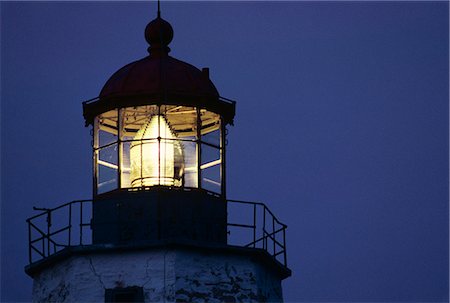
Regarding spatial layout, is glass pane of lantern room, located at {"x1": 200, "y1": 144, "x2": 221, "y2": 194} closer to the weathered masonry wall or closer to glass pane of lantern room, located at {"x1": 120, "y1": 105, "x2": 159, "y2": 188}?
glass pane of lantern room, located at {"x1": 120, "y1": 105, "x2": 159, "y2": 188}

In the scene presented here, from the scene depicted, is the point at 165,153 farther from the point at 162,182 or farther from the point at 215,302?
the point at 215,302

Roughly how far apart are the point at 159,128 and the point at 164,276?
2659 mm

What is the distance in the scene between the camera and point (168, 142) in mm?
31172

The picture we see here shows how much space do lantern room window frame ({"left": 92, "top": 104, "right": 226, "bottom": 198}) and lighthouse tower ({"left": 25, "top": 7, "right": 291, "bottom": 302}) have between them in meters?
0.02

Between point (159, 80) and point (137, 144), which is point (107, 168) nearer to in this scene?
point (137, 144)

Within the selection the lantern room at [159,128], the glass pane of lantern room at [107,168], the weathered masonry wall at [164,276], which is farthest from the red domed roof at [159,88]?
the weathered masonry wall at [164,276]

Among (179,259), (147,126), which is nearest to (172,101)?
(147,126)

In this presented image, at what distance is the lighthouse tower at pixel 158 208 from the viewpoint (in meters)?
30.0

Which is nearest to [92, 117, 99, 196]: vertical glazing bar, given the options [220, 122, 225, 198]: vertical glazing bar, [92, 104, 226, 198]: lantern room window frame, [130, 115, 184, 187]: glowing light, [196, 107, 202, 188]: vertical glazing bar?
[92, 104, 226, 198]: lantern room window frame

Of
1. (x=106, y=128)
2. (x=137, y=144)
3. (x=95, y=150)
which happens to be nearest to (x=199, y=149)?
(x=137, y=144)

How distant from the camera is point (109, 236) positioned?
30.7 metres

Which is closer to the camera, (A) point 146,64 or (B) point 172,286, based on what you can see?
(B) point 172,286

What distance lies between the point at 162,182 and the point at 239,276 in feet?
6.39

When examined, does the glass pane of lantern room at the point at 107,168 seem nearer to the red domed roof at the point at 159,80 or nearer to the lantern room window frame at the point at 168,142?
the lantern room window frame at the point at 168,142
